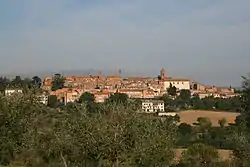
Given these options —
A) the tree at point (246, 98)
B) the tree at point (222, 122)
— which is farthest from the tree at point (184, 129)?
the tree at point (246, 98)

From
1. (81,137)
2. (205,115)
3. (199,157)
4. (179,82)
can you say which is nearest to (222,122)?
(205,115)

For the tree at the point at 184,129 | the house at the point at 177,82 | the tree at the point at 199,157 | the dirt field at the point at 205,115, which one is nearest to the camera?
the tree at the point at 199,157

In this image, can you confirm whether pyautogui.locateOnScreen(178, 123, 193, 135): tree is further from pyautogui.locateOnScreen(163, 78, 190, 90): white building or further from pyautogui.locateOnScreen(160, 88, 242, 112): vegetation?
pyautogui.locateOnScreen(163, 78, 190, 90): white building

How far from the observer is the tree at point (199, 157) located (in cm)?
2906

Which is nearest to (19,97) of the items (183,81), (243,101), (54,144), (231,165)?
(54,144)

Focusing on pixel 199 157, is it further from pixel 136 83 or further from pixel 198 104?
pixel 136 83

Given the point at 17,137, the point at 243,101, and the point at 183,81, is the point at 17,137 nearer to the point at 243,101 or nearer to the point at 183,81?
the point at 243,101

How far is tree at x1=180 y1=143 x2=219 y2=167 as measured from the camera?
95.3ft

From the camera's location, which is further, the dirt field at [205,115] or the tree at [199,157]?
the dirt field at [205,115]

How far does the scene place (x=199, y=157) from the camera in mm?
30266

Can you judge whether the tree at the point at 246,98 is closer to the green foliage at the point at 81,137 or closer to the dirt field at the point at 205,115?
the green foliage at the point at 81,137

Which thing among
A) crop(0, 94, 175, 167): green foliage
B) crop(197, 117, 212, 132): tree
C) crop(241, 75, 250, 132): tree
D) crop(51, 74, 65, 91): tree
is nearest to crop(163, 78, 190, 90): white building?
crop(51, 74, 65, 91): tree

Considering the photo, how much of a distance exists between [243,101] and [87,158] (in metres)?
4.93

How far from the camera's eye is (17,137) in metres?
15.4
